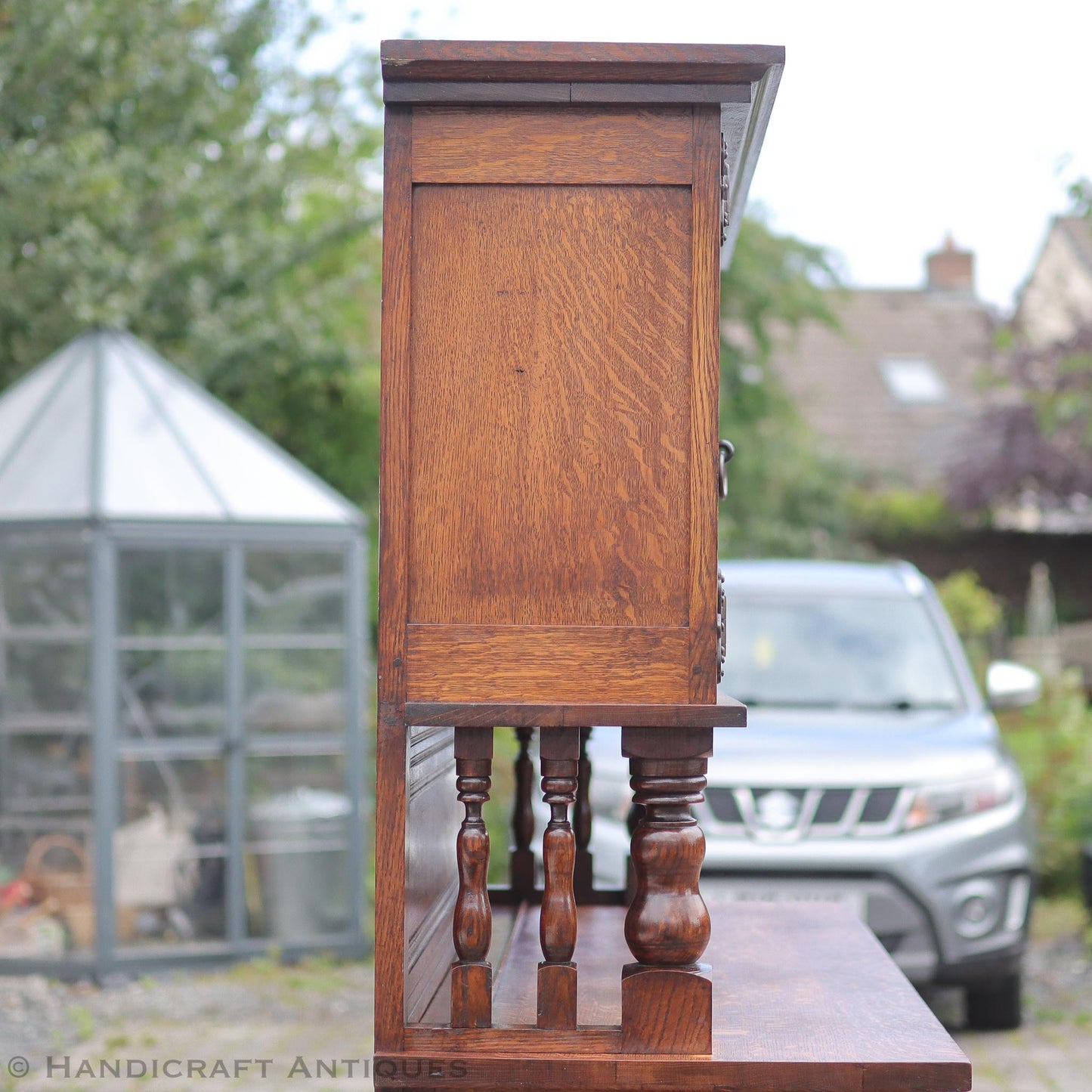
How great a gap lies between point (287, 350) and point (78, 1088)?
557 cm

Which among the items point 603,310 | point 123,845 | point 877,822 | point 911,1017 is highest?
point 603,310

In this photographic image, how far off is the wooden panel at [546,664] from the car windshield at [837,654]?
397 cm

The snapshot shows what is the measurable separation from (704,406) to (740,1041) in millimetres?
839

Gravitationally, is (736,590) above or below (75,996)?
above

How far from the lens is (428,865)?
2049mm

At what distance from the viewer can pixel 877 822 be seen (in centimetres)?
520

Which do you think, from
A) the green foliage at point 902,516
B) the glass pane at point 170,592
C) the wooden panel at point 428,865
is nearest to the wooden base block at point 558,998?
the wooden panel at point 428,865

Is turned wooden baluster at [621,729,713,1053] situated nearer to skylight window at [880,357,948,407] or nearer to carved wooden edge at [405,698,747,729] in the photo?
carved wooden edge at [405,698,747,729]

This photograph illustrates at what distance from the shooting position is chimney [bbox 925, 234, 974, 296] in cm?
3247

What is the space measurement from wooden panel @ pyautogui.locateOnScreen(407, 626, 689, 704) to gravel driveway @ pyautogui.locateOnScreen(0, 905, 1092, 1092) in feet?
9.97

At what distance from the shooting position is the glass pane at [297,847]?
725 centimetres

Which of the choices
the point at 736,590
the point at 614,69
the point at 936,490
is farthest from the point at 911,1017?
the point at 936,490

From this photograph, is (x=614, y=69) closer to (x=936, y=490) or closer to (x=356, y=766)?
(x=356, y=766)

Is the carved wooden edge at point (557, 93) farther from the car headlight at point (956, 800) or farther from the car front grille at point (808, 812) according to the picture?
the car headlight at point (956, 800)
